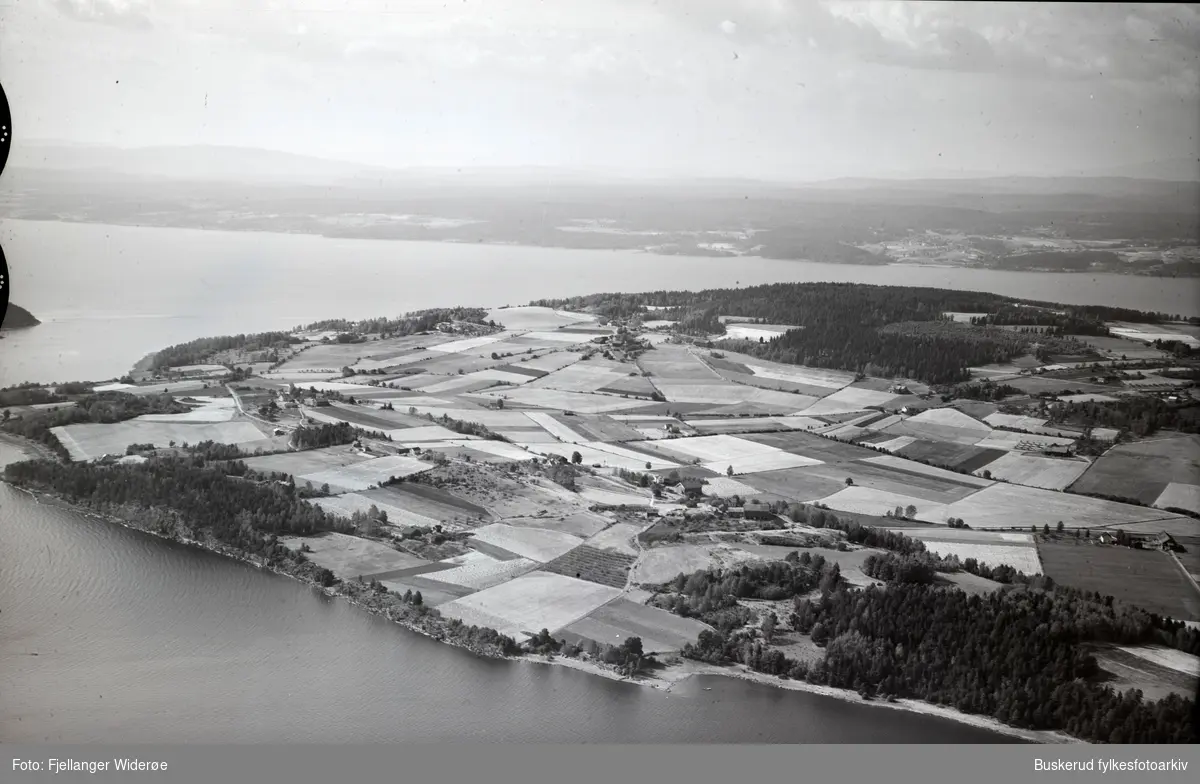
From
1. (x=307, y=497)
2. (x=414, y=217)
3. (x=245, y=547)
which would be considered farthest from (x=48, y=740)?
(x=414, y=217)

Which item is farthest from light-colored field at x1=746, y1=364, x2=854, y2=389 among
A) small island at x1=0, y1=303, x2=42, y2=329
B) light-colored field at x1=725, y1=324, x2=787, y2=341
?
small island at x1=0, y1=303, x2=42, y2=329

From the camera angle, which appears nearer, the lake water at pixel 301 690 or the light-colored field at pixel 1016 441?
the lake water at pixel 301 690

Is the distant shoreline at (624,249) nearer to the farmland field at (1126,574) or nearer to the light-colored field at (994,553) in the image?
the farmland field at (1126,574)

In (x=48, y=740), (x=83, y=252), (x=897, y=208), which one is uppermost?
(x=897, y=208)

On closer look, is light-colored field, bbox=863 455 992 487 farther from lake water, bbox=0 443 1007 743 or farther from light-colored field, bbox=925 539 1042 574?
lake water, bbox=0 443 1007 743

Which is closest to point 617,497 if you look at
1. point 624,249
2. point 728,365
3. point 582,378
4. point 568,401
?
point 568,401

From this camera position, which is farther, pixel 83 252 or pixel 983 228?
pixel 983 228

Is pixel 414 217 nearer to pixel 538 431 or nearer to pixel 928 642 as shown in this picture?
pixel 538 431

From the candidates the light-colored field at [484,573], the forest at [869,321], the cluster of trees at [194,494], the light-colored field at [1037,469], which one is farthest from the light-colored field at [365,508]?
the forest at [869,321]
